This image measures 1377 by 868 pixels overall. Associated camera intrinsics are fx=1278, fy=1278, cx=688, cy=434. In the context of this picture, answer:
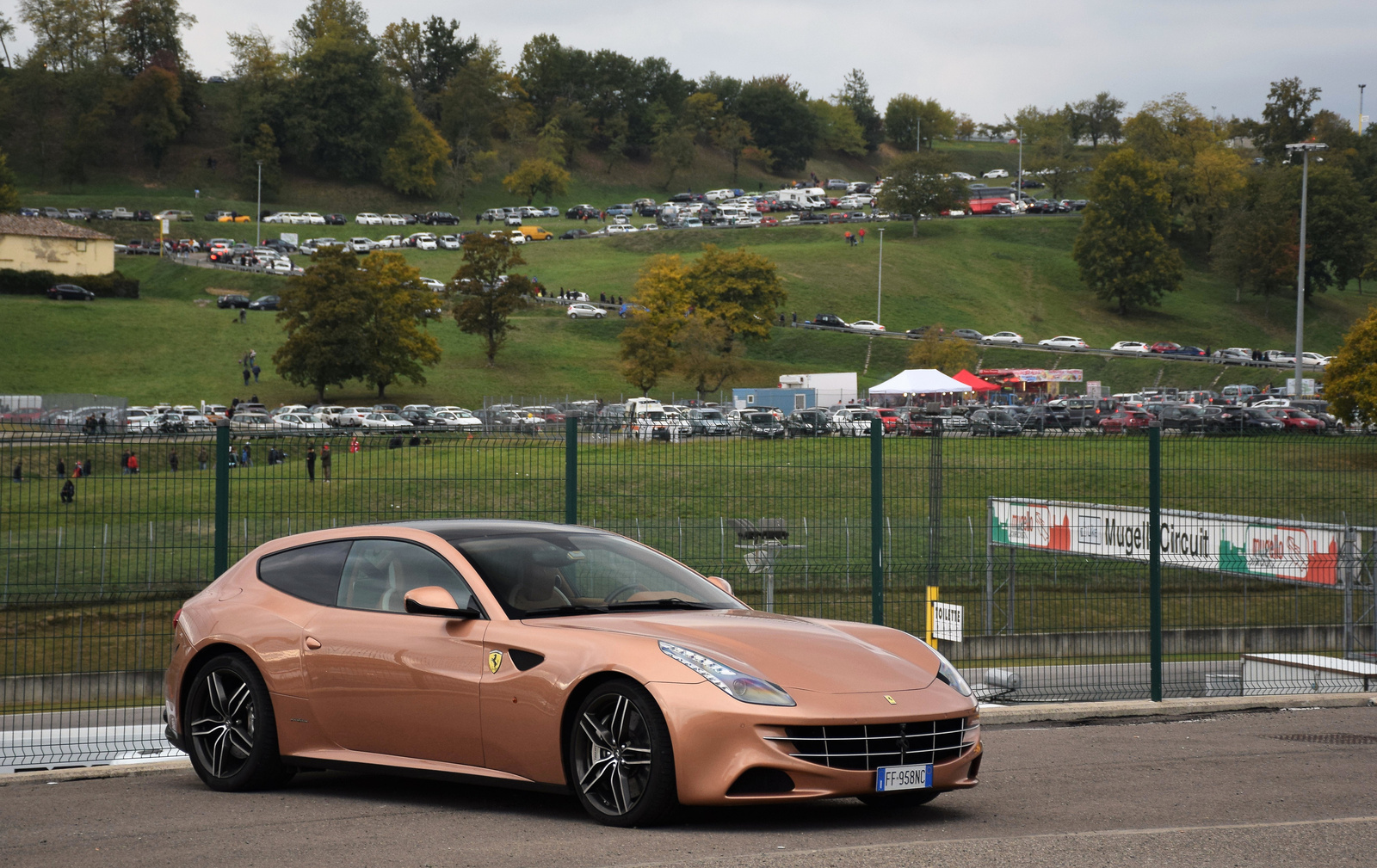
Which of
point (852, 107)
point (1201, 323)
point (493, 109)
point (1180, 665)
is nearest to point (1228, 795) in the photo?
point (1180, 665)

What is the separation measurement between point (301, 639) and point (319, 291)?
5960cm

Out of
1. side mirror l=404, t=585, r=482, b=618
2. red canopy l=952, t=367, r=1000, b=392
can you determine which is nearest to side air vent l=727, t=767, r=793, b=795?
side mirror l=404, t=585, r=482, b=618

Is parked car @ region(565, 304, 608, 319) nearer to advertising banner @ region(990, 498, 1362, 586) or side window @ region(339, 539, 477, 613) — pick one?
advertising banner @ region(990, 498, 1362, 586)

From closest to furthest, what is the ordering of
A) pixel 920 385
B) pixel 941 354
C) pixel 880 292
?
pixel 920 385, pixel 941 354, pixel 880 292

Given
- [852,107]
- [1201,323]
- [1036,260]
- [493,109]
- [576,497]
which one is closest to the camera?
[576,497]

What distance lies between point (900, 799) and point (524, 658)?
6.44 ft

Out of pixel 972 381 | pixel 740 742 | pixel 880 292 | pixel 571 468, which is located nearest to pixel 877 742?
pixel 740 742

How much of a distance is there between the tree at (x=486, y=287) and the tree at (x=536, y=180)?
205ft

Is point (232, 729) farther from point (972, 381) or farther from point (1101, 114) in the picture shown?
point (1101, 114)

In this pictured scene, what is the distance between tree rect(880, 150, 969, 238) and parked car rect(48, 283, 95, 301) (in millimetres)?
64671

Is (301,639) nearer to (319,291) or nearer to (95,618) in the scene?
(95,618)

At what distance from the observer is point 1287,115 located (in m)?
135

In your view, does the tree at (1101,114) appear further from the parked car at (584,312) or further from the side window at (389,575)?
the side window at (389,575)

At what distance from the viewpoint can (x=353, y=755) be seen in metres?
6.59
